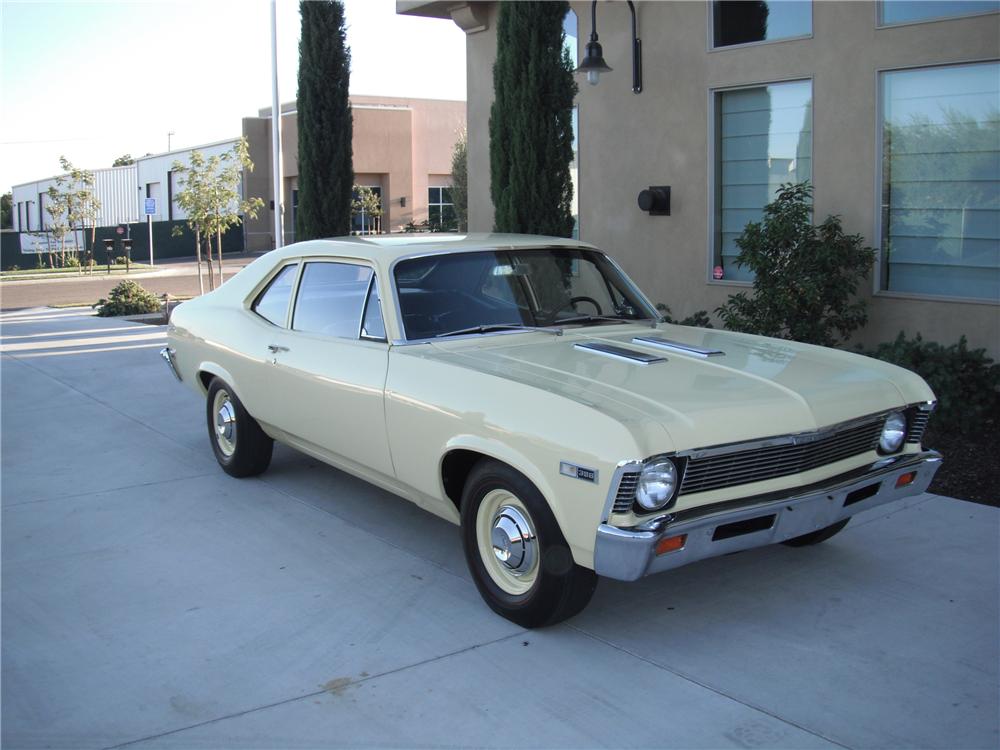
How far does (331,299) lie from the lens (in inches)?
220

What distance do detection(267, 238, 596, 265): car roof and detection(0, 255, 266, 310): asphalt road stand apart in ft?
52.7

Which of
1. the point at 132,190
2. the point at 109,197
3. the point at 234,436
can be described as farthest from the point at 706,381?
the point at 109,197

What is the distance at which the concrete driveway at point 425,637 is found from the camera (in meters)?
3.46

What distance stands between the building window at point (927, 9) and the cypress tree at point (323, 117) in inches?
325

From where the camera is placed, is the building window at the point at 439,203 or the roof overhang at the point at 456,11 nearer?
the roof overhang at the point at 456,11

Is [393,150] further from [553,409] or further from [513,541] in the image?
[553,409]

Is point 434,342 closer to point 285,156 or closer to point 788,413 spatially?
point 788,413

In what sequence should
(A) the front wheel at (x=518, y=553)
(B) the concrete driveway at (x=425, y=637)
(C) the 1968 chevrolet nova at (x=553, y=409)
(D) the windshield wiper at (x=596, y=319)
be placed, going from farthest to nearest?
(D) the windshield wiper at (x=596, y=319)
(A) the front wheel at (x=518, y=553)
(C) the 1968 chevrolet nova at (x=553, y=409)
(B) the concrete driveway at (x=425, y=637)

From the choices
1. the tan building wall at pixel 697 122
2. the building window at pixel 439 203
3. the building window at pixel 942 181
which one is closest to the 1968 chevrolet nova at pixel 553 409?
the building window at pixel 942 181

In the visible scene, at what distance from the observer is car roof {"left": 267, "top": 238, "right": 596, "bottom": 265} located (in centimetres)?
527

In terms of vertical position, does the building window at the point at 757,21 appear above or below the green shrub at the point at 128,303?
above

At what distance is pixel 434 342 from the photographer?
194 inches

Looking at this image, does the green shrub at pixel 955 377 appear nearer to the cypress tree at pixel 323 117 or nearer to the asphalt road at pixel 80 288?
the cypress tree at pixel 323 117

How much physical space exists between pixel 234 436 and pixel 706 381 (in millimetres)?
3397
